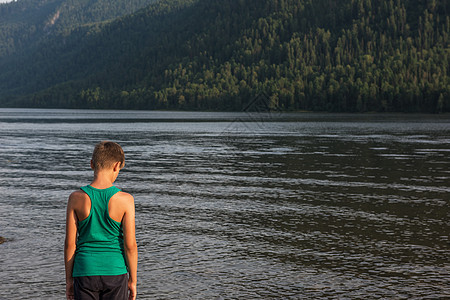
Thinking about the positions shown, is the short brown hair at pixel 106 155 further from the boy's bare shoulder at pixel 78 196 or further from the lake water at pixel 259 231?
the lake water at pixel 259 231

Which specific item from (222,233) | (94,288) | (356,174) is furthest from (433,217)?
(94,288)

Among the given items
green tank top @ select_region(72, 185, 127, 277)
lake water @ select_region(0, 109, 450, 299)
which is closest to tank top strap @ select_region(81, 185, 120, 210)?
green tank top @ select_region(72, 185, 127, 277)

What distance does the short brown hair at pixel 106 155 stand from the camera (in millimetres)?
6465

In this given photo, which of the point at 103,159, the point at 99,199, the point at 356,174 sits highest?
the point at 103,159

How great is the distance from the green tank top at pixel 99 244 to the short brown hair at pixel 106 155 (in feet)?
0.89

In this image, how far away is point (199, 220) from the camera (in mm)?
19656

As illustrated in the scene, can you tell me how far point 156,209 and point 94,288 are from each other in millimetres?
15353

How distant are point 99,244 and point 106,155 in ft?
3.43

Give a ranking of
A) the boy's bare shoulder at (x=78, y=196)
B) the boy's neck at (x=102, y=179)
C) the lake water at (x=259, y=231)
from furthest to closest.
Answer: the lake water at (x=259, y=231) → the boy's neck at (x=102, y=179) → the boy's bare shoulder at (x=78, y=196)

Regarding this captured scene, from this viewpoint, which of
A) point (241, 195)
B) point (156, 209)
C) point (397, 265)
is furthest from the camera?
point (241, 195)

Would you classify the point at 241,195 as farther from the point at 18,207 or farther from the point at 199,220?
the point at 18,207

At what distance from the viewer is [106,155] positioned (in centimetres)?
649

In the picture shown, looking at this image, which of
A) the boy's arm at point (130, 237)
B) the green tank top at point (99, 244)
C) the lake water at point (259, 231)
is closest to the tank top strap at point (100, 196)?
the green tank top at point (99, 244)

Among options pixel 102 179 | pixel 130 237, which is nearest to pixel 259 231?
pixel 130 237
